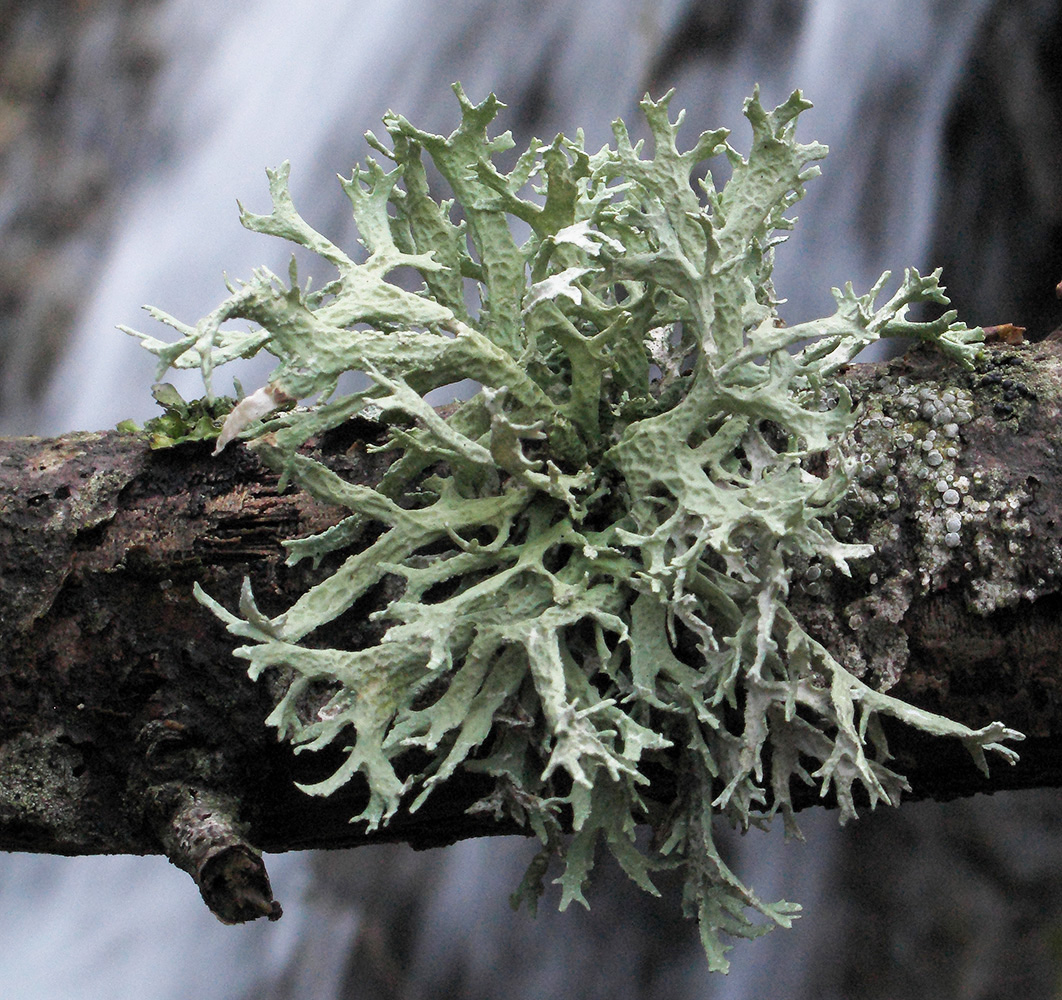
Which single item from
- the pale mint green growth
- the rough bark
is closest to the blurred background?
the rough bark

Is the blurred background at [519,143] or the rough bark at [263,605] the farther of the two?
the blurred background at [519,143]

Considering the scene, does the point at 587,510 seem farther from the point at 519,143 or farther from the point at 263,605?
the point at 519,143

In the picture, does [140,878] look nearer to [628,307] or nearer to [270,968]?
[270,968]

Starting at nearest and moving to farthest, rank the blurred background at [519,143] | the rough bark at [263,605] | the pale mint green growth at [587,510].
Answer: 1. the pale mint green growth at [587,510]
2. the rough bark at [263,605]
3. the blurred background at [519,143]

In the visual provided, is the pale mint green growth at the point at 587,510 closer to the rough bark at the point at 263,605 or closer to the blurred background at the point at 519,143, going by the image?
the rough bark at the point at 263,605

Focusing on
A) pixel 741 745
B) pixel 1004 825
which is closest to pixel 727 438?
pixel 741 745

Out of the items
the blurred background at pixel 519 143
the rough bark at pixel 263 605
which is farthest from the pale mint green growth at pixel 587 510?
the blurred background at pixel 519 143

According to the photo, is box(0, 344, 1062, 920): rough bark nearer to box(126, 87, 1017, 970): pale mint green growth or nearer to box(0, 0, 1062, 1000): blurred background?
box(126, 87, 1017, 970): pale mint green growth
